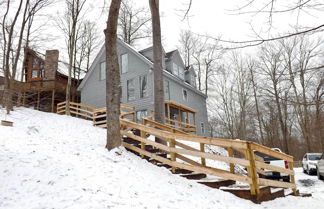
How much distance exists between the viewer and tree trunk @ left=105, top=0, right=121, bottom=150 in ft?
21.9

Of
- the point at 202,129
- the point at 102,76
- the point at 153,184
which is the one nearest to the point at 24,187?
the point at 153,184

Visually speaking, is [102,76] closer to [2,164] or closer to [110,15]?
[110,15]

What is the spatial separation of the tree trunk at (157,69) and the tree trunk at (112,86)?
194cm

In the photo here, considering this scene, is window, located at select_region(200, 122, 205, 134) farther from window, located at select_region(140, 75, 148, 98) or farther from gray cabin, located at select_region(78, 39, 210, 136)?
window, located at select_region(140, 75, 148, 98)

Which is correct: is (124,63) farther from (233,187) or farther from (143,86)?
(233,187)

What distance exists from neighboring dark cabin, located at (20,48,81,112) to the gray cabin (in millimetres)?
2779

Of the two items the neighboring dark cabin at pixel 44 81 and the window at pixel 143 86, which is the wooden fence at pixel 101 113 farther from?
the neighboring dark cabin at pixel 44 81

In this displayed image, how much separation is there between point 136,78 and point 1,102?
985cm

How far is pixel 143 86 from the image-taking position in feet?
59.3

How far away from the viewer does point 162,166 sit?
6609 mm

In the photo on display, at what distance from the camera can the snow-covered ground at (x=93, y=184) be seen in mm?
3647

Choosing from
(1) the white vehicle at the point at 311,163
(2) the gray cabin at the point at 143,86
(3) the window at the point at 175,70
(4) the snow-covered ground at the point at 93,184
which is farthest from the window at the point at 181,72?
(4) the snow-covered ground at the point at 93,184

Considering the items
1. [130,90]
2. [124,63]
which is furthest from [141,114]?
[124,63]

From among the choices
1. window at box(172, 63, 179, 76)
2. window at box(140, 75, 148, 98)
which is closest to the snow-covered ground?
window at box(140, 75, 148, 98)
